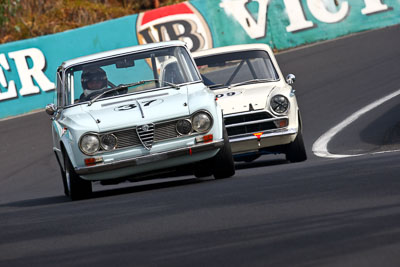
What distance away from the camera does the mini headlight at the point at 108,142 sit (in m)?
8.81

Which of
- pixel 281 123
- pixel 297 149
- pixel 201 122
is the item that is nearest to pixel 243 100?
pixel 281 123

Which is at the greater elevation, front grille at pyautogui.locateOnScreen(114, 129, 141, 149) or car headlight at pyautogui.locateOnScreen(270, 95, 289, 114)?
front grille at pyautogui.locateOnScreen(114, 129, 141, 149)

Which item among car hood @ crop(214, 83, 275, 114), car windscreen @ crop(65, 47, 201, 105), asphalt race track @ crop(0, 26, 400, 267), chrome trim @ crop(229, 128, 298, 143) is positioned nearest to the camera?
asphalt race track @ crop(0, 26, 400, 267)

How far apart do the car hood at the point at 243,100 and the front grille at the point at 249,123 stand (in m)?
0.07

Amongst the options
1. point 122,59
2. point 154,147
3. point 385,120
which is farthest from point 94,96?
point 385,120

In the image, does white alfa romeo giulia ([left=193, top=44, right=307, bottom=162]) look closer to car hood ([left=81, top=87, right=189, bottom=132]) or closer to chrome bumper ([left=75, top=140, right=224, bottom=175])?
car hood ([left=81, top=87, right=189, bottom=132])

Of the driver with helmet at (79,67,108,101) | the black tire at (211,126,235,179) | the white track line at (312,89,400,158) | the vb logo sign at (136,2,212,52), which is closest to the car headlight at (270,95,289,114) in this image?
the white track line at (312,89,400,158)

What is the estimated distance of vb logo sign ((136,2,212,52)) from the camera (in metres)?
24.2

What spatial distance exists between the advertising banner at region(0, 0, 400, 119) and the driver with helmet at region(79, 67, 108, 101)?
41.9 ft

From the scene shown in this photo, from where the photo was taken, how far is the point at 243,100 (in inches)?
451

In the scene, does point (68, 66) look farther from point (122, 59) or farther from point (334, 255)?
point (334, 255)

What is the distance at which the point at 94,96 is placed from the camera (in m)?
9.72

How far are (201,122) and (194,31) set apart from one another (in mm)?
15646

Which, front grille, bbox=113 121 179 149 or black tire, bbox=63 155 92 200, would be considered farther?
black tire, bbox=63 155 92 200
